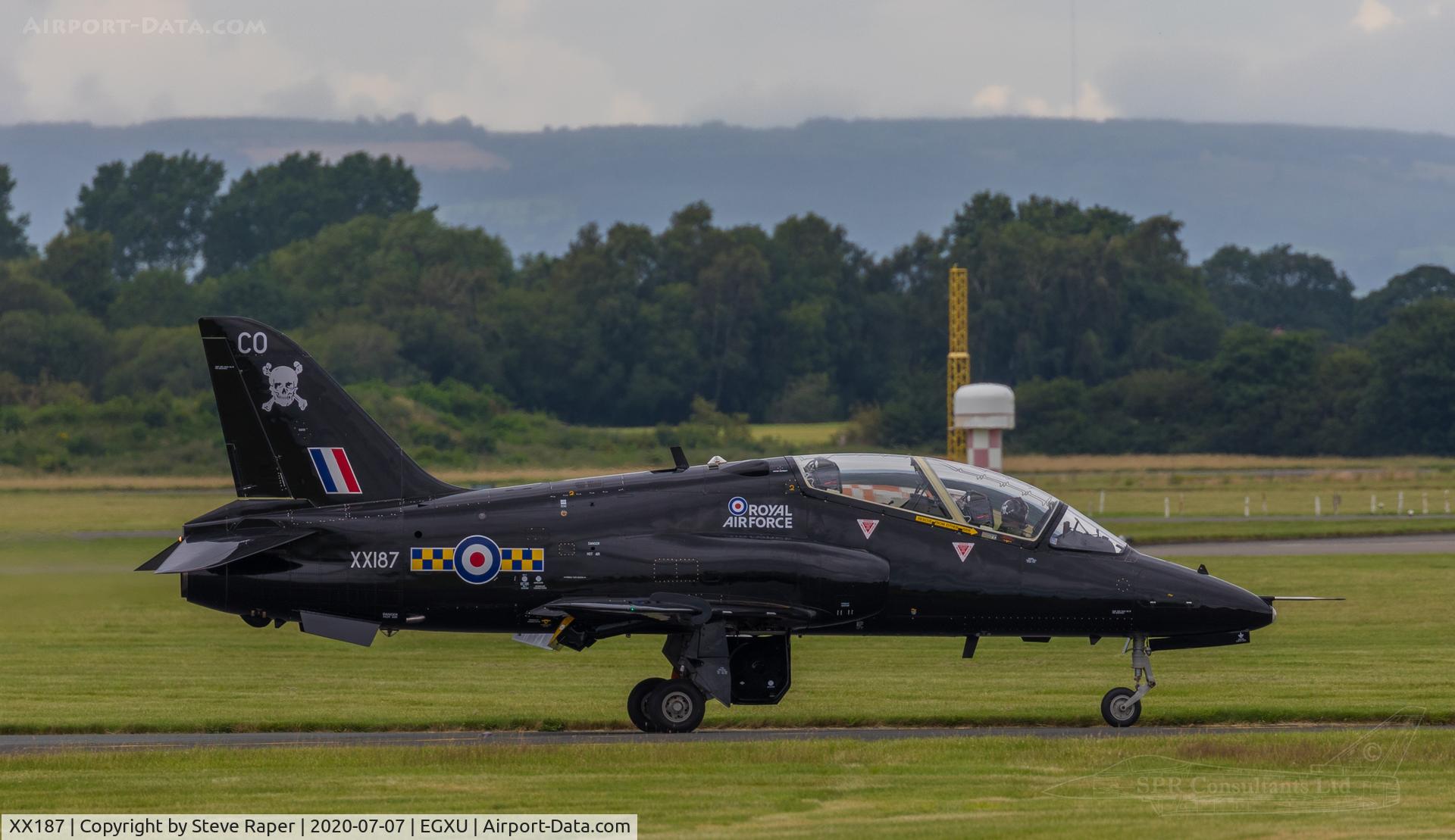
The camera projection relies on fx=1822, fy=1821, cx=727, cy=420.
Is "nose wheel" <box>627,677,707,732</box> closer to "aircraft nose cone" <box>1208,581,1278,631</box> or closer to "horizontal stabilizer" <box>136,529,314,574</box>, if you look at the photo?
"horizontal stabilizer" <box>136,529,314,574</box>

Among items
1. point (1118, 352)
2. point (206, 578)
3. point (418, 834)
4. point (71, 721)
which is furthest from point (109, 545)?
point (1118, 352)

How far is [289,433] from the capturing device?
18.9m

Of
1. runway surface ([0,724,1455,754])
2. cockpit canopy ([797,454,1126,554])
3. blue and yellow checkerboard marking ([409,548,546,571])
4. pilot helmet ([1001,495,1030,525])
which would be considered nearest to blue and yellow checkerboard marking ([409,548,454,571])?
blue and yellow checkerboard marking ([409,548,546,571])

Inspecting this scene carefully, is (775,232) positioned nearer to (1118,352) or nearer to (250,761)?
(1118,352)

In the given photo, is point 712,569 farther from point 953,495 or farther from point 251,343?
point 251,343

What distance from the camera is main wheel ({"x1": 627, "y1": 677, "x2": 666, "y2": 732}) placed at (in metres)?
18.0

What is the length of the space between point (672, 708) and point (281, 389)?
208 inches

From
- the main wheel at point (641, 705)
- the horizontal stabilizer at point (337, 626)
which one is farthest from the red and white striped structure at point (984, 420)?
the horizontal stabilizer at point (337, 626)

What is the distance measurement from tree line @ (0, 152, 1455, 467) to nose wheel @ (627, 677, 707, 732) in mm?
54335

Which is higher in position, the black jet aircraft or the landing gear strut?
the black jet aircraft

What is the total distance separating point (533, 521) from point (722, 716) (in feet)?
10.5

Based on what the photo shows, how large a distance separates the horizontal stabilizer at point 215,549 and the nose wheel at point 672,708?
3800 mm

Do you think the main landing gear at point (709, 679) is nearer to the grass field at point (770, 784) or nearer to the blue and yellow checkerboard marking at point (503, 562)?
the grass field at point (770, 784)

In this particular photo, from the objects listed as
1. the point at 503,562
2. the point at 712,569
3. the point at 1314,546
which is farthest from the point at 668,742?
the point at 1314,546
